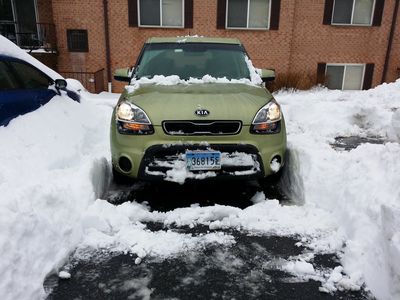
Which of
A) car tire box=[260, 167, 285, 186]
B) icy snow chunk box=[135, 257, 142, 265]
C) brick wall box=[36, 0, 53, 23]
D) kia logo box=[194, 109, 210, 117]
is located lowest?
icy snow chunk box=[135, 257, 142, 265]

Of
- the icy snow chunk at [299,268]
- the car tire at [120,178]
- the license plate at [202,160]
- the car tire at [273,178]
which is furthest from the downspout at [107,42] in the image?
the icy snow chunk at [299,268]

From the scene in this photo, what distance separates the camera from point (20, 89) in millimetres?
5039

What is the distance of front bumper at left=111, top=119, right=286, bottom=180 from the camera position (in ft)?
12.6

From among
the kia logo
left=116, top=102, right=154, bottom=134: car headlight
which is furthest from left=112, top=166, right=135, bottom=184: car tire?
the kia logo

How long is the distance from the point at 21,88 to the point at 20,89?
0.05 metres

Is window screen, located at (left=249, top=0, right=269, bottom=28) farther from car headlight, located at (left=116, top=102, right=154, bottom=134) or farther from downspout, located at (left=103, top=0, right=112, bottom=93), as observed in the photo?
car headlight, located at (left=116, top=102, right=154, bottom=134)

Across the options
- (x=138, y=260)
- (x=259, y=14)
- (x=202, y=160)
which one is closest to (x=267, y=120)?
(x=202, y=160)

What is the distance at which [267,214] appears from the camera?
3.81 metres

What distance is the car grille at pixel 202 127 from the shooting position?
12.7ft

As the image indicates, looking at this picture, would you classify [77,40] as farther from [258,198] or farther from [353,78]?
[258,198]

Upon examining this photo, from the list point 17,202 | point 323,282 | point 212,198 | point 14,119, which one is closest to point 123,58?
point 14,119

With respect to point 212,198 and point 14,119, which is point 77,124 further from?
point 212,198

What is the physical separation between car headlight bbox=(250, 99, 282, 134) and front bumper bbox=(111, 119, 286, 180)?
2.9 inches

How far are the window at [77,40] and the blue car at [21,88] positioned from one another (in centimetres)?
702
